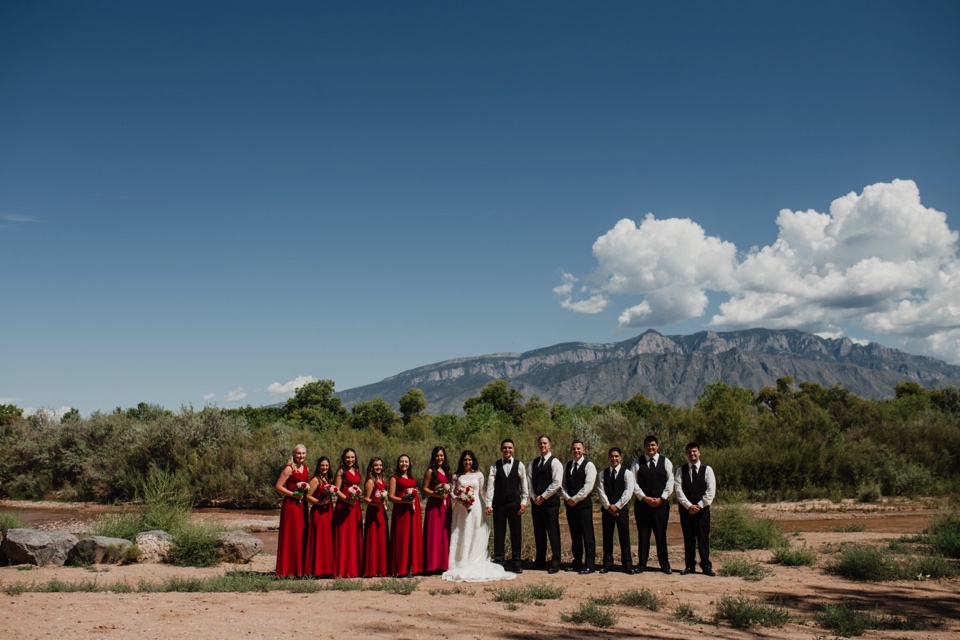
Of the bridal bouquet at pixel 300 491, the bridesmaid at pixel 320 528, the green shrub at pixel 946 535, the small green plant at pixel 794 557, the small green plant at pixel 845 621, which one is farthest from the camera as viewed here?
the green shrub at pixel 946 535

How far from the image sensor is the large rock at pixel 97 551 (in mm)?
11836

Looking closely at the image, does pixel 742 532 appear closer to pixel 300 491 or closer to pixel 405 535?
pixel 405 535

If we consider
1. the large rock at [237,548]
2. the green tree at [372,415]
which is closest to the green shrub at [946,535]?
the large rock at [237,548]

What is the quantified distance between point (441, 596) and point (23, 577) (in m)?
6.65

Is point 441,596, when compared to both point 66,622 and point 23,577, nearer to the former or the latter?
point 66,622

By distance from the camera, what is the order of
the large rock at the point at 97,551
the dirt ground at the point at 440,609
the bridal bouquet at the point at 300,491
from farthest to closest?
1. the large rock at the point at 97,551
2. the bridal bouquet at the point at 300,491
3. the dirt ground at the point at 440,609

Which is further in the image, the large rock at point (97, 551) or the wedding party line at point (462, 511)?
the large rock at point (97, 551)

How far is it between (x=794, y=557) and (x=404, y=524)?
6071mm

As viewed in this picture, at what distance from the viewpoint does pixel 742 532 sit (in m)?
12.7

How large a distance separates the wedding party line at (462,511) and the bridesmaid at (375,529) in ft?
0.05

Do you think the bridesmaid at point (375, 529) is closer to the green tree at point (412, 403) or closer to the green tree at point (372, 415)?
the green tree at point (372, 415)

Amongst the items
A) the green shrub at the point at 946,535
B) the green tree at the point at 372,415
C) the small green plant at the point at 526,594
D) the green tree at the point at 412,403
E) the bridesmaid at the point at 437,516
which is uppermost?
the green tree at the point at 412,403

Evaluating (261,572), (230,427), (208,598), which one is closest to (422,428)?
(230,427)

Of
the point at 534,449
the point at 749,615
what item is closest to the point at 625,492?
the point at 749,615
